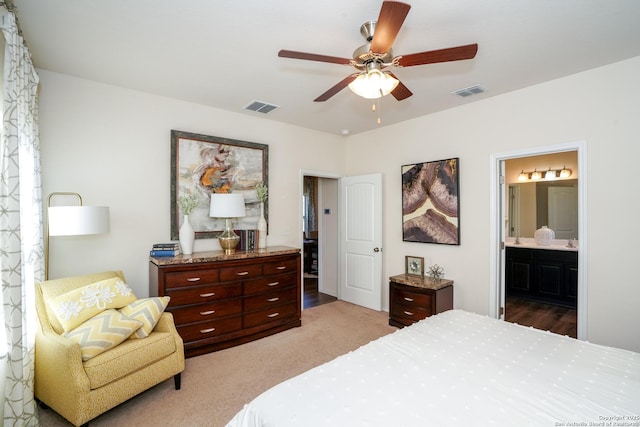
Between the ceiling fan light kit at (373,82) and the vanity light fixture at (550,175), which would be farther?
the vanity light fixture at (550,175)

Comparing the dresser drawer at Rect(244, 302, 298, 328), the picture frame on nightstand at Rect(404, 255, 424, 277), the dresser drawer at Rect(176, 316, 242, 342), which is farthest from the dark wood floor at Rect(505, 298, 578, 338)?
the dresser drawer at Rect(176, 316, 242, 342)

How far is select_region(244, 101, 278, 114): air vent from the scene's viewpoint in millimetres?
3635

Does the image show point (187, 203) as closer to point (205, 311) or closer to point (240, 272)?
point (240, 272)

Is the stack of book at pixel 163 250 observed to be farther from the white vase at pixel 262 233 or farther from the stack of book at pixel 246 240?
the white vase at pixel 262 233

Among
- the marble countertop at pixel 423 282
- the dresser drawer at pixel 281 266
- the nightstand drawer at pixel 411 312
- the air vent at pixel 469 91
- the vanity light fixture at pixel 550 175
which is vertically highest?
the air vent at pixel 469 91

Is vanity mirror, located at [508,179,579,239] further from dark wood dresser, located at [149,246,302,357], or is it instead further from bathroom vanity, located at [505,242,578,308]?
dark wood dresser, located at [149,246,302,357]

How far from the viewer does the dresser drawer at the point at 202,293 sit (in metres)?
2.96

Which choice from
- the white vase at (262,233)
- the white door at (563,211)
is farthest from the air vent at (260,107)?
the white door at (563,211)

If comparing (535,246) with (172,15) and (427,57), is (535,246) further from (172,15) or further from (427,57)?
(172,15)

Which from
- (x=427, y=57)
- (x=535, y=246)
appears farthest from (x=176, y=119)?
(x=535, y=246)

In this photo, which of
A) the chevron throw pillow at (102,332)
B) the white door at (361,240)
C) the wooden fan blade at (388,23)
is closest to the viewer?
the wooden fan blade at (388,23)

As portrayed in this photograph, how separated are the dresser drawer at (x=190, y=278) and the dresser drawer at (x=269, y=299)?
1.64 feet

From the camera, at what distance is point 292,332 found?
372 cm

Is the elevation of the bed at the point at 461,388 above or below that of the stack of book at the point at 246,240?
below
